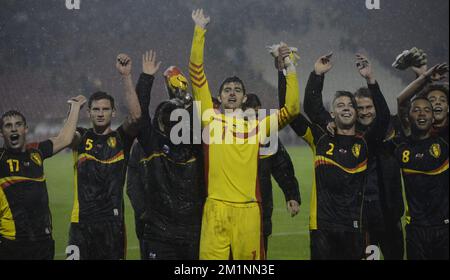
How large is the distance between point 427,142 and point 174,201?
6.74 feet

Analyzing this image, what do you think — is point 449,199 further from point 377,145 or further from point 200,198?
point 200,198

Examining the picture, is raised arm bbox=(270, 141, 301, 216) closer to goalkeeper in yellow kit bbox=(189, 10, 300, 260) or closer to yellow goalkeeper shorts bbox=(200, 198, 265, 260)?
goalkeeper in yellow kit bbox=(189, 10, 300, 260)

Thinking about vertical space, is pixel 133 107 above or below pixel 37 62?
below

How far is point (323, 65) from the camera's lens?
6016 mm

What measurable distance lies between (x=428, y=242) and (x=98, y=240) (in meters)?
2.58

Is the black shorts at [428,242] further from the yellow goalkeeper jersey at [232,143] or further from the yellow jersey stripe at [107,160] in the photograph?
the yellow jersey stripe at [107,160]

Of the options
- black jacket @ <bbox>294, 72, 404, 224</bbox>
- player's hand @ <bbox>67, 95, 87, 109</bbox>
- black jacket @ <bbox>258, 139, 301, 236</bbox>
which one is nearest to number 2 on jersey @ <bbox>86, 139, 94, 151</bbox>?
player's hand @ <bbox>67, 95, 87, 109</bbox>

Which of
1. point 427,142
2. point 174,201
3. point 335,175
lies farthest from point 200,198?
point 427,142

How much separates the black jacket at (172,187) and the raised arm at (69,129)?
20.5 inches

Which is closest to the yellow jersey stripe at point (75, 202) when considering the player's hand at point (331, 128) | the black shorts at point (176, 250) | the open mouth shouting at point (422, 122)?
the black shorts at point (176, 250)

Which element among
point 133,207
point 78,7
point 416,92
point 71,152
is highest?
point 78,7

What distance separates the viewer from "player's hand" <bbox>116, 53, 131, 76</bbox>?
5.93 metres

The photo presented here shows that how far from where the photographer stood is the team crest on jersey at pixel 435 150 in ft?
19.8
